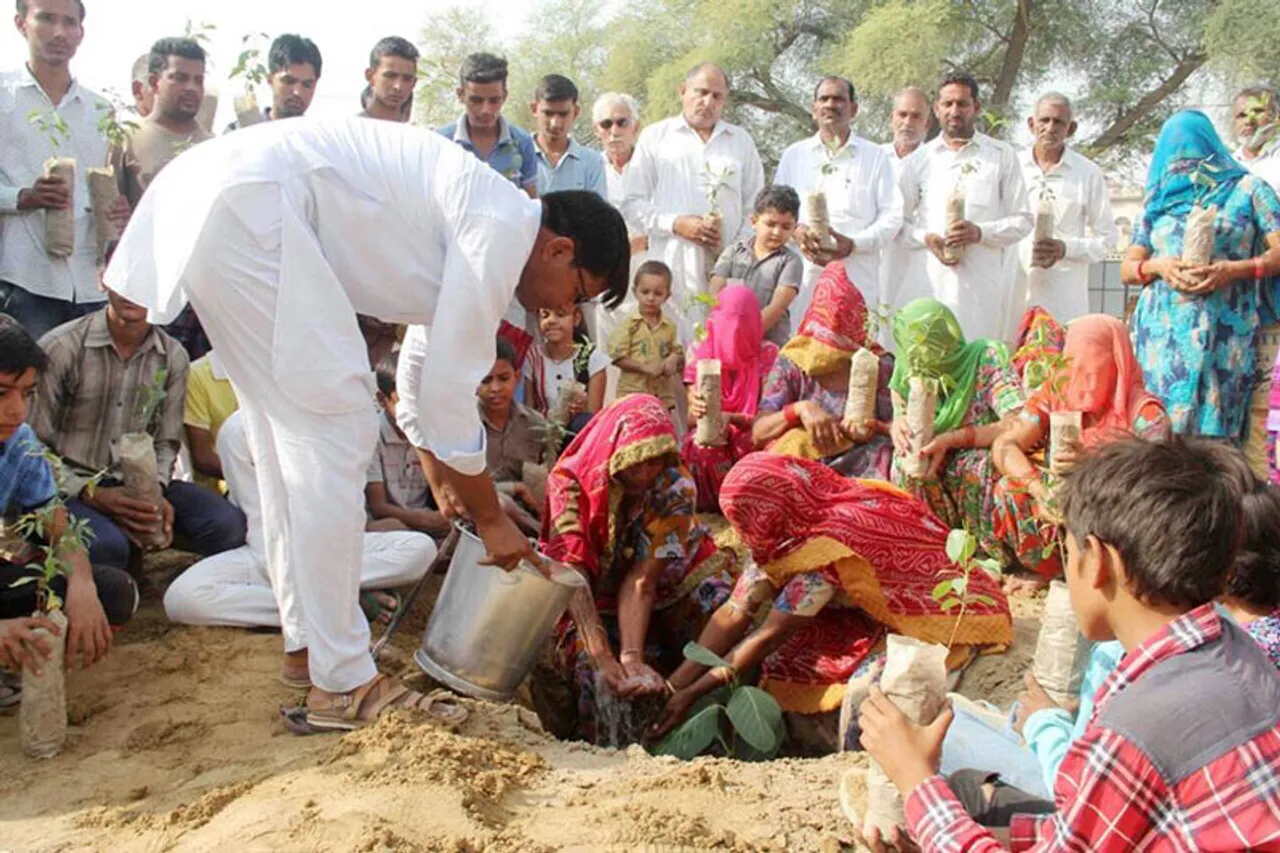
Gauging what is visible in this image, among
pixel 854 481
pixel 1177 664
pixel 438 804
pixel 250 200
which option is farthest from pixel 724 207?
pixel 1177 664

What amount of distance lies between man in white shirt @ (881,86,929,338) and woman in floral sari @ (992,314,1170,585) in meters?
2.39

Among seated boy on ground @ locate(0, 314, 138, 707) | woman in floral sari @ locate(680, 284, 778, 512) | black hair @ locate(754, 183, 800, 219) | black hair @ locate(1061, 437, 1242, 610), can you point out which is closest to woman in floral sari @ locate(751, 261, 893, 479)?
woman in floral sari @ locate(680, 284, 778, 512)

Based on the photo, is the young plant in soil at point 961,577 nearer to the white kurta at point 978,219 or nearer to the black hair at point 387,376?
the black hair at point 387,376

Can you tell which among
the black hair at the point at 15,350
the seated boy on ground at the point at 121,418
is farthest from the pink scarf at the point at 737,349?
the black hair at the point at 15,350

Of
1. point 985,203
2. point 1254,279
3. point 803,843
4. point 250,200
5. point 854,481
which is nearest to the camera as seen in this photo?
point 803,843

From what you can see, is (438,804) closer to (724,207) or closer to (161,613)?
(161,613)

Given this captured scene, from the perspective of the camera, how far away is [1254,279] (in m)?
5.70

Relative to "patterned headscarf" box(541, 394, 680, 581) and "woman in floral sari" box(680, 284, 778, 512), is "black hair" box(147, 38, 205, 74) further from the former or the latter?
"patterned headscarf" box(541, 394, 680, 581)

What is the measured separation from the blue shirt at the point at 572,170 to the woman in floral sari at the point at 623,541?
2860 mm

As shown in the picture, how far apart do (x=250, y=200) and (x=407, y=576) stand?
6.06 feet

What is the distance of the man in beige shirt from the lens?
5.76 metres

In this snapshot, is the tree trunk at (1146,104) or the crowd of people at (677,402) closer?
the crowd of people at (677,402)

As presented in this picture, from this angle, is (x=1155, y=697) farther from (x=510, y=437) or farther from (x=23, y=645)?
(x=510, y=437)

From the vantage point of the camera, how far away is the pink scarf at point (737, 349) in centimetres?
637
